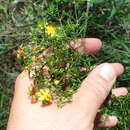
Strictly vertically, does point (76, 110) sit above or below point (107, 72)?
below

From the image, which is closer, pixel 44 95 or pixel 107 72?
pixel 44 95

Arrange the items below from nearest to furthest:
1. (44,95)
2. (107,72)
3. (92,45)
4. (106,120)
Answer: (44,95) < (107,72) < (106,120) < (92,45)

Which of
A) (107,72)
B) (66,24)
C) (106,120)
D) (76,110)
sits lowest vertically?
(106,120)

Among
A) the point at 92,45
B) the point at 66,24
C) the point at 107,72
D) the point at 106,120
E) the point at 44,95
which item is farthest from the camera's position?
the point at 92,45

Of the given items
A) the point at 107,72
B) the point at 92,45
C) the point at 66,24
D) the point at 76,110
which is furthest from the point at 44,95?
the point at 92,45

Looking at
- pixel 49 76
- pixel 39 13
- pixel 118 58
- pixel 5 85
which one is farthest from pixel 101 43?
pixel 5 85

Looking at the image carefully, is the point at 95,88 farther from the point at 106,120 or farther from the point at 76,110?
the point at 106,120
